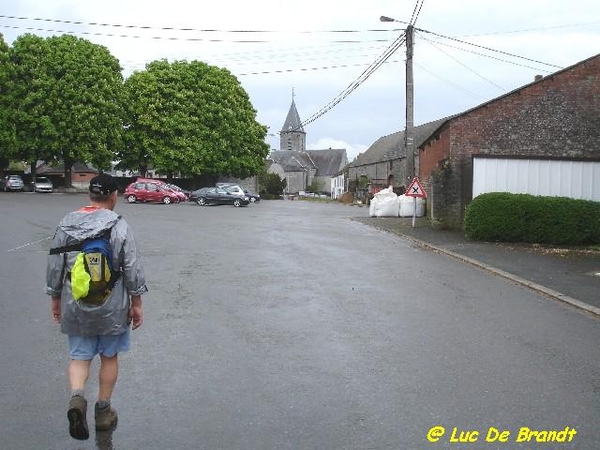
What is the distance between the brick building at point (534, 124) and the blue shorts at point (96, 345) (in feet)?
59.7

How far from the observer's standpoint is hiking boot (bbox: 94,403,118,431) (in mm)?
4070

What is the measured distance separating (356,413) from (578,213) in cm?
1456

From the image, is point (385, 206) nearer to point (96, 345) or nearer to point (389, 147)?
point (96, 345)

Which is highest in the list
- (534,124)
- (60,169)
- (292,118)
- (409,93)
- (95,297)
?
(292,118)

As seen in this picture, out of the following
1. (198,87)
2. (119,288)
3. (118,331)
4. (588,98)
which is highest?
(198,87)

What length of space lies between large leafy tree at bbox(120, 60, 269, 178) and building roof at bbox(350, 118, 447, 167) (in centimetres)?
2596

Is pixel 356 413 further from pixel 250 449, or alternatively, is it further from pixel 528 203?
pixel 528 203

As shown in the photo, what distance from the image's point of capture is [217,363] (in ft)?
18.3

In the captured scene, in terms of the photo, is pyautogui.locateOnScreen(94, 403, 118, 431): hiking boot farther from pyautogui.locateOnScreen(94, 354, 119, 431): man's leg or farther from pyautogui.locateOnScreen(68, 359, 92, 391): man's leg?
pyautogui.locateOnScreen(68, 359, 92, 391): man's leg

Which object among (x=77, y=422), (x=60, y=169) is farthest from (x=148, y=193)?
(x=60, y=169)

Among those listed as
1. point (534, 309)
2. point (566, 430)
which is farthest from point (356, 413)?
point (534, 309)

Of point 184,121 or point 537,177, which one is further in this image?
point 184,121

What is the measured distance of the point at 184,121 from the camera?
5384 centimetres

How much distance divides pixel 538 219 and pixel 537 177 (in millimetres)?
3500
